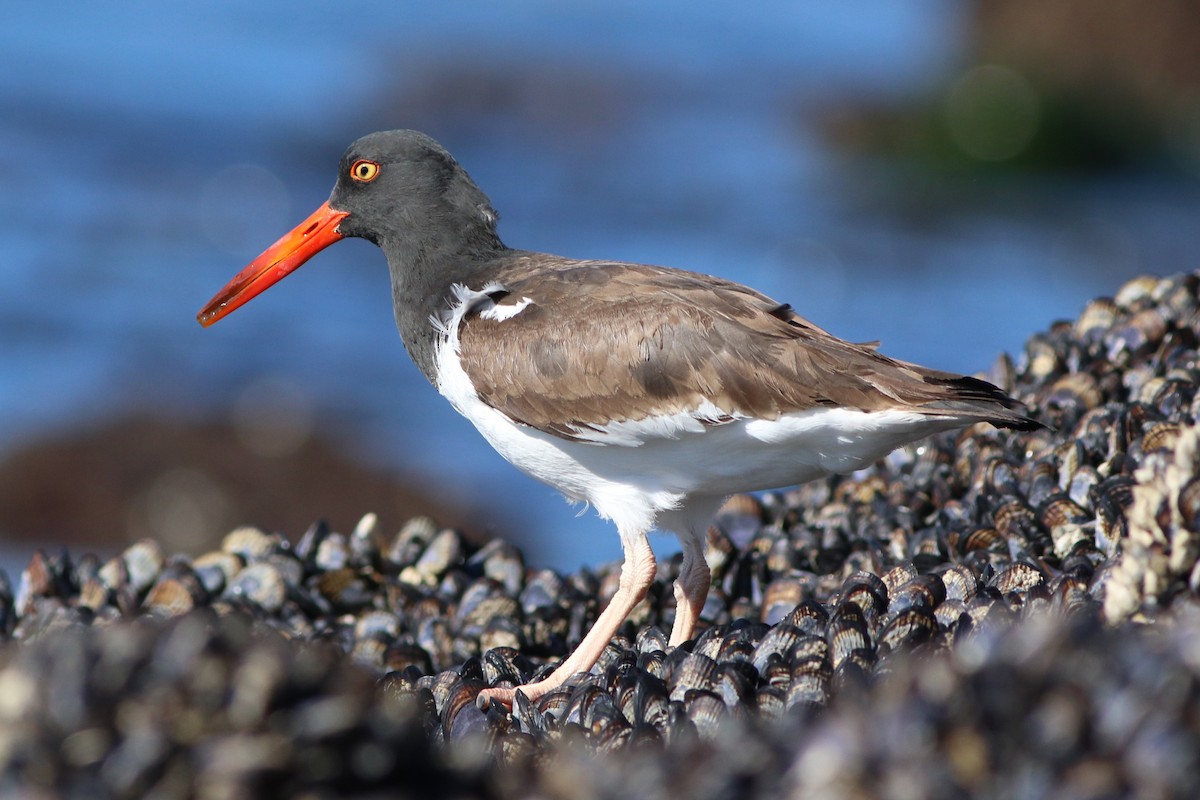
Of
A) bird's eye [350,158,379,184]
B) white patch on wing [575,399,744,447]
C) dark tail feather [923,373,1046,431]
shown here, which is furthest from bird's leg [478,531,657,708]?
bird's eye [350,158,379,184]

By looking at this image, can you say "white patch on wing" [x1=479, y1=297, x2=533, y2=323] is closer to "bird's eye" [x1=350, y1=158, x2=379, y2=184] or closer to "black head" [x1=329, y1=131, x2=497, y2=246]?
"black head" [x1=329, y1=131, x2=497, y2=246]

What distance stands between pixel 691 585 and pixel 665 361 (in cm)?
86

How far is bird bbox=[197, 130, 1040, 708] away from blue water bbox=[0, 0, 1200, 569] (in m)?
4.42

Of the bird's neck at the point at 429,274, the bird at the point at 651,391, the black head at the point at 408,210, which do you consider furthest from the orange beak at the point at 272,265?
the bird at the point at 651,391

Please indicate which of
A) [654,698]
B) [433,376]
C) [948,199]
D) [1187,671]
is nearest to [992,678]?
[1187,671]

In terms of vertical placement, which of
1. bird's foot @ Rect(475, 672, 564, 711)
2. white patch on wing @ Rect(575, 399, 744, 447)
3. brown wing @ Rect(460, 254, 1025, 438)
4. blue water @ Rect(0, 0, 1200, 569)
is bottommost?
bird's foot @ Rect(475, 672, 564, 711)

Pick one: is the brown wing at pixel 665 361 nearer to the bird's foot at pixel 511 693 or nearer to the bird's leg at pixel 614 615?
the bird's leg at pixel 614 615

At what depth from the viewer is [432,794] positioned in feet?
7.41

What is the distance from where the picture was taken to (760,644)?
3385 millimetres

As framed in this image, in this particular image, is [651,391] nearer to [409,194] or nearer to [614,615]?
[614,615]

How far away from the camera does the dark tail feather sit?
3768 millimetres

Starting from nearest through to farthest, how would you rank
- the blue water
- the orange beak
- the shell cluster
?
1. the shell cluster
2. the orange beak
3. the blue water

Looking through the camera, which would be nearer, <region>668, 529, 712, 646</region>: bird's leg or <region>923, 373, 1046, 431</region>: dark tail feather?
<region>923, 373, 1046, 431</region>: dark tail feather

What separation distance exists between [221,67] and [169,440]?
11.1m
